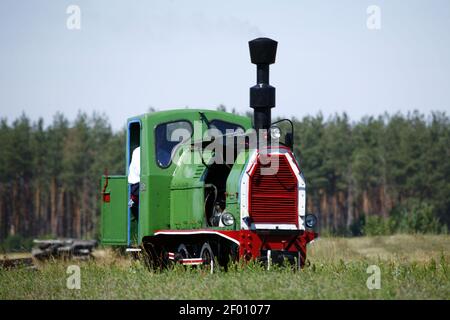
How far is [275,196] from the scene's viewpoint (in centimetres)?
1380

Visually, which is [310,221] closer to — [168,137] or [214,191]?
[214,191]

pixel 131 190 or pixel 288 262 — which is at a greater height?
pixel 131 190

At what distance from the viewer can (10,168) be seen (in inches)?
2830

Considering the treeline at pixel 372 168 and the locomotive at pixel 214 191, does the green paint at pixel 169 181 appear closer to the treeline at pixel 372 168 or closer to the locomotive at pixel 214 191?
the locomotive at pixel 214 191

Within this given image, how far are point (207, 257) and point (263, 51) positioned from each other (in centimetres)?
361

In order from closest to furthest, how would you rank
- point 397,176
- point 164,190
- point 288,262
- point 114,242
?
point 288,262 < point 164,190 < point 114,242 < point 397,176

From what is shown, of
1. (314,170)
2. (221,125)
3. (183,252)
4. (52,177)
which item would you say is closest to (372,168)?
(314,170)

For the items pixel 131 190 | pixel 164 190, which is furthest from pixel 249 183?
pixel 131 190

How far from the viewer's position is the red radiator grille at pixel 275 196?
44.6ft

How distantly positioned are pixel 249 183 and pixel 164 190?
2.75 m
